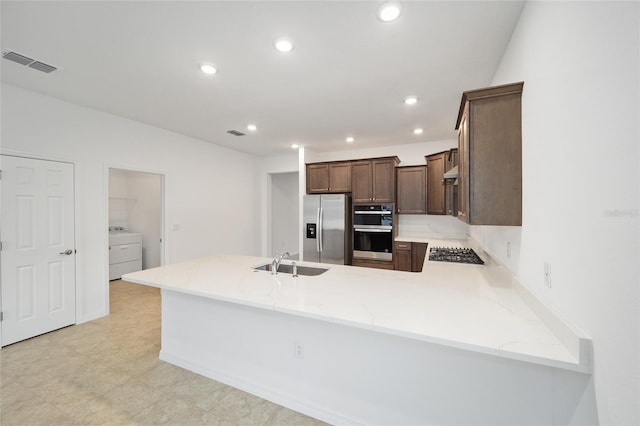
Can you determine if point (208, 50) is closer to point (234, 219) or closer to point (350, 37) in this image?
point (350, 37)

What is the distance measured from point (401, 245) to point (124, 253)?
5469 mm

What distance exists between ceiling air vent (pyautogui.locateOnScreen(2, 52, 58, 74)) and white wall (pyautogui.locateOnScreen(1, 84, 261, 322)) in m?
0.73

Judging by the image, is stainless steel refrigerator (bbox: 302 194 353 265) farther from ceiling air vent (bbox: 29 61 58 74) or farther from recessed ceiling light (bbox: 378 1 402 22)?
ceiling air vent (bbox: 29 61 58 74)

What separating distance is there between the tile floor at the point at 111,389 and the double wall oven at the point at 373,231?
3.16m

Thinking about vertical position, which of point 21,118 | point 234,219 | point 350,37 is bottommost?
point 234,219

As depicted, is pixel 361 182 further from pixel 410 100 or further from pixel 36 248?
pixel 36 248

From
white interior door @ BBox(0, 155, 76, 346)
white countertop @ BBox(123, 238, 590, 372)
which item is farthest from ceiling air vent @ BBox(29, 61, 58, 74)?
white countertop @ BBox(123, 238, 590, 372)

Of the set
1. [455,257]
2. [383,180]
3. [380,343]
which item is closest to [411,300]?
A: [380,343]

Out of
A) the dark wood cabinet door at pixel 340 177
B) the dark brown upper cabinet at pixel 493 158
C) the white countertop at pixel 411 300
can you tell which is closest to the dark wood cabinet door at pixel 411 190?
the dark wood cabinet door at pixel 340 177

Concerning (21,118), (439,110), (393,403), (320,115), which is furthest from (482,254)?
(21,118)

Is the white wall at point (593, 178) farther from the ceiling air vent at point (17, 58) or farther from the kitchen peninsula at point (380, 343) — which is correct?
the ceiling air vent at point (17, 58)

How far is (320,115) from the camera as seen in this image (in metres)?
3.52

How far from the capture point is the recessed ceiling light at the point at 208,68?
2275 mm

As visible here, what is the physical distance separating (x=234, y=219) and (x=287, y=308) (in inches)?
173
